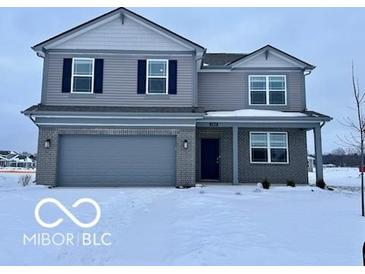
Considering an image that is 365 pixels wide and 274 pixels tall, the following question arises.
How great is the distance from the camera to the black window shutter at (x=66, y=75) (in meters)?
13.3

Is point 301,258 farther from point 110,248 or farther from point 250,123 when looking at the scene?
point 250,123

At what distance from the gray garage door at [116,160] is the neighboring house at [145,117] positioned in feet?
0.14

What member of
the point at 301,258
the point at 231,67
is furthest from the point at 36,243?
the point at 231,67

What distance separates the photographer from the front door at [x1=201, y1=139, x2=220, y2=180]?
49.7 ft

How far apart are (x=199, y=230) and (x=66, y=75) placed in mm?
10054

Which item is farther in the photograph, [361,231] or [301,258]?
[361,231]

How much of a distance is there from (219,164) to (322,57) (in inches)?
953

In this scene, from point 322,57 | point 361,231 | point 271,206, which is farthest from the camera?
point 322,57

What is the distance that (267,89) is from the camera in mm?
15109

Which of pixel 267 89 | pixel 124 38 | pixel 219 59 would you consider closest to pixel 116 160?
pixel 124 38

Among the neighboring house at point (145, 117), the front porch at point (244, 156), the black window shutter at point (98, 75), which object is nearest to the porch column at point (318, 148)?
the neighboring house at point (145, 117)

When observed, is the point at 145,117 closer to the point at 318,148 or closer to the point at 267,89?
the point at 267,89

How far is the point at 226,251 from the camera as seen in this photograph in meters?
4.77

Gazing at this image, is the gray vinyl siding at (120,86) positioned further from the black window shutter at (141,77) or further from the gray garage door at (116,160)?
the gray garage door at (116,160)
